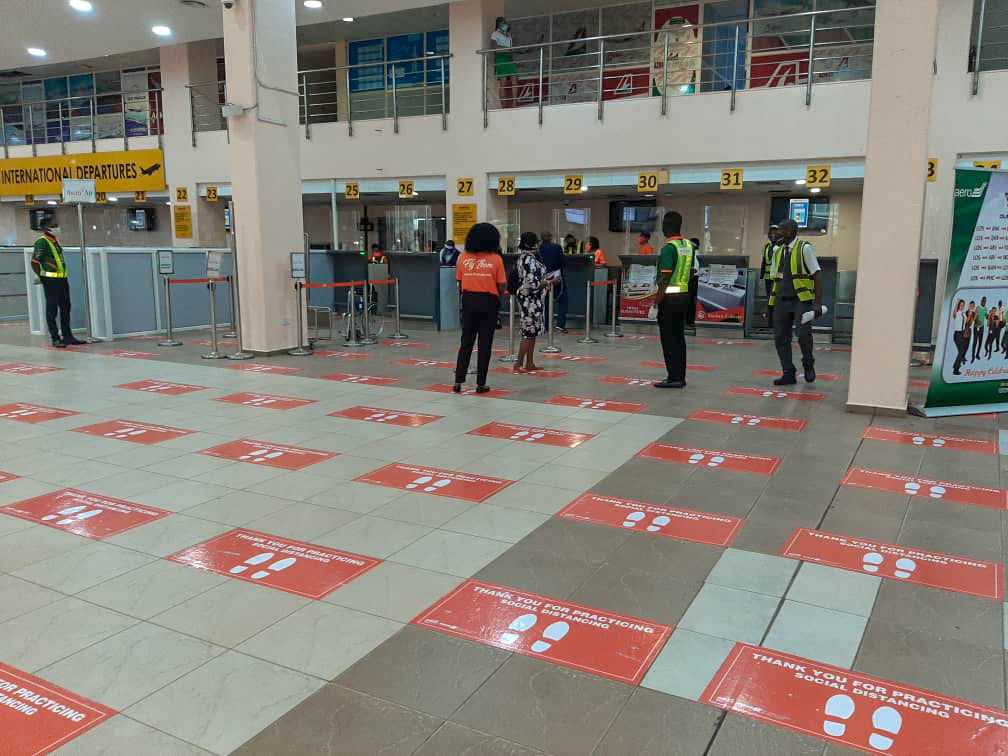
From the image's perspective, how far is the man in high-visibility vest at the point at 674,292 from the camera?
23.7 feet

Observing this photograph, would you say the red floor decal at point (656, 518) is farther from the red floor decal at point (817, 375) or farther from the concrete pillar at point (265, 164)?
the concrete pillar at point (265, 164)

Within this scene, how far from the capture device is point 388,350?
10516 millimetres

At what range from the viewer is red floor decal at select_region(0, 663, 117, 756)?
7.01ft

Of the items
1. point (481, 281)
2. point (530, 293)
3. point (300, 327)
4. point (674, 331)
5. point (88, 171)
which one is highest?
point (88, 171)

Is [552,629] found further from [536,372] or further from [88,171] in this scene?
[88,171]

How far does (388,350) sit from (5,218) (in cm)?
1683

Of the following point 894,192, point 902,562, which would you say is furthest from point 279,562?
point 894,192

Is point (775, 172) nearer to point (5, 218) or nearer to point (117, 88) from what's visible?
point (117, 88)

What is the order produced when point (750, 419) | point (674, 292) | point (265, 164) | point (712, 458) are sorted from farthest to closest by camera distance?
point (265, 164)
point (674, 292)
point (750, 419)
point (712, 458)

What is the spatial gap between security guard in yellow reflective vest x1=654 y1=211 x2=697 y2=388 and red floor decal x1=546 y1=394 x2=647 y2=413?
2.90ft

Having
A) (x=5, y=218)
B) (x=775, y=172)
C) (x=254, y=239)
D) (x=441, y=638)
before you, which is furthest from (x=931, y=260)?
(x=5, y=218)

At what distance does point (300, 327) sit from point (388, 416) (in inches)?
172

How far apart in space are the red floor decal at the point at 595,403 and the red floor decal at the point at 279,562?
12.0 ft

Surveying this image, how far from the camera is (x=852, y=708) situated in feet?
7.59
